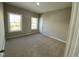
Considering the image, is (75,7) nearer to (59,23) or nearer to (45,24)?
(59,23)

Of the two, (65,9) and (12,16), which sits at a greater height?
(65,9)

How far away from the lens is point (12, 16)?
4469 millimetres

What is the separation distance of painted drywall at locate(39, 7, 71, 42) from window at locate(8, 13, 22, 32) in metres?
2.11

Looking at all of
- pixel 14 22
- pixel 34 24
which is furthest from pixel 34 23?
pixel 14 22

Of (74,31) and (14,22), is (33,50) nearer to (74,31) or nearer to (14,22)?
(74,31)

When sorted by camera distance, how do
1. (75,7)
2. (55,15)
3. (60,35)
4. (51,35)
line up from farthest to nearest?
1. (51,35)
2. (55,15)
3. (60,35)
4. (75,7)

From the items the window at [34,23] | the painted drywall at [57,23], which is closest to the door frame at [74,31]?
the painted drywall at [57,23]

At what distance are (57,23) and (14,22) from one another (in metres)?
2.93

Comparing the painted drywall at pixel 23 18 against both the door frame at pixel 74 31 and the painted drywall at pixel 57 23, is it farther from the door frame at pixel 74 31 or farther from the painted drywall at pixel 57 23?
the door frame at pixel 74 31

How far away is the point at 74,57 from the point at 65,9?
3.52 metres

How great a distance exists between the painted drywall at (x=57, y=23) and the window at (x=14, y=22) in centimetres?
211

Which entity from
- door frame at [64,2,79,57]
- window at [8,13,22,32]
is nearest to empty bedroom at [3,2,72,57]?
window at [8,13,22,32]

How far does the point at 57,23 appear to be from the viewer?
464cm

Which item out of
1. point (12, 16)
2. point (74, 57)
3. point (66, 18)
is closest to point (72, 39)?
point (74, 57)
